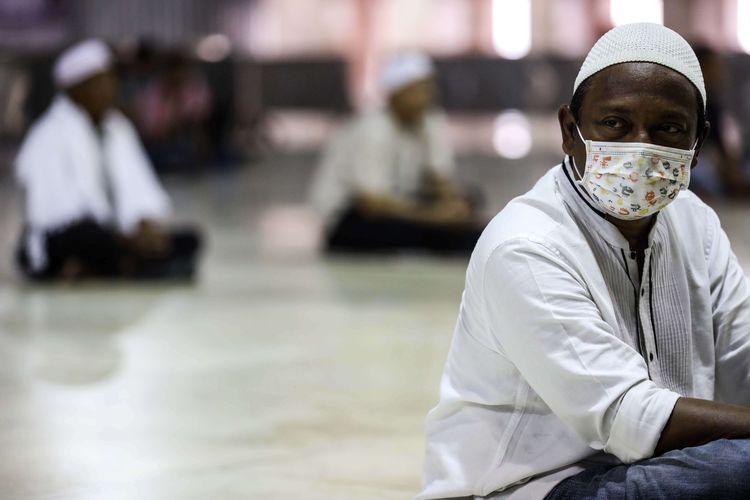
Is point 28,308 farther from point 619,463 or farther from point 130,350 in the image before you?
point 619,463

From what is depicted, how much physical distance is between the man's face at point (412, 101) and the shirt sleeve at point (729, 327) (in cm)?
474

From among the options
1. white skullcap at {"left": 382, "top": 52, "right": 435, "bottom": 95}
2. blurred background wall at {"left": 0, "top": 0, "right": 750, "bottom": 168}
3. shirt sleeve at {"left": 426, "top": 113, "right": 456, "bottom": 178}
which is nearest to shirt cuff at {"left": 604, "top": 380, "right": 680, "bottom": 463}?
white skullcap at {"left": 382, "top": 52, "right": 435, "bottom": 95}

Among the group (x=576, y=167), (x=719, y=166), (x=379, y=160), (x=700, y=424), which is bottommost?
(x=719, y=166)

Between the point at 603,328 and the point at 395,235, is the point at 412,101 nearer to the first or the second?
the point at 395,235

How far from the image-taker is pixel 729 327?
229 centimetres

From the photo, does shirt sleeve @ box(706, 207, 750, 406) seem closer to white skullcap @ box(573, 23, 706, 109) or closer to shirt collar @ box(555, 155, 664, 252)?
shirt collar @ box(555, 155, 664, 252)

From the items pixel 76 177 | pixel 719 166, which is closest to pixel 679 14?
pixel 719 166

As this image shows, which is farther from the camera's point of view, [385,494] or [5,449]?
[5,449]

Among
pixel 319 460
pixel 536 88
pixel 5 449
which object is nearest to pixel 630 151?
pixel 319 460

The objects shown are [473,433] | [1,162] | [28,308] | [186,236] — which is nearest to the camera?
[473,433]

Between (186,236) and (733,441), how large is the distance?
4.64 m

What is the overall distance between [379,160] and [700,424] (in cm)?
521

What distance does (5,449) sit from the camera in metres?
3.31

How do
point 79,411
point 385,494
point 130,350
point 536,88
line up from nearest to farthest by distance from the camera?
point 385,494, point 79,411, point 130,350, point 536,88
